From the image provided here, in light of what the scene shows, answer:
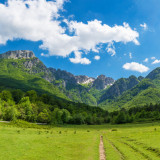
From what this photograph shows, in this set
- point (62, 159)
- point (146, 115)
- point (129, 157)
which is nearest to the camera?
point (62, 159)

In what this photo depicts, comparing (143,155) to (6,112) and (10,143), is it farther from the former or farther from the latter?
(6,112)

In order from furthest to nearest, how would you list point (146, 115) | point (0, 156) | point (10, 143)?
point (146, 115) < point (10, 143) < point (0, 156)

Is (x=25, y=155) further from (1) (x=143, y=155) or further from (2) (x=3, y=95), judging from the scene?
(2) (x=3, y=95)

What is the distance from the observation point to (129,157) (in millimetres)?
27188

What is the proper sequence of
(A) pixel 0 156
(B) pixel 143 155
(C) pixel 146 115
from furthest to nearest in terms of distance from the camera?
(C) pixel 146 115 → (B) pixel 143 155 → (A) pixel 0 156

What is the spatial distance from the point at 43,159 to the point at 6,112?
94.4 metres

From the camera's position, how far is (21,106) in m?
126

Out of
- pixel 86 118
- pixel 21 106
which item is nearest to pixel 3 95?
pixel 21 106

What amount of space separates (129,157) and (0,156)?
23068 mm

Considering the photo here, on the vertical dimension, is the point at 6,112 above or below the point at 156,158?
above

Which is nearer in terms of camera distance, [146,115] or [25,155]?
[25,155]

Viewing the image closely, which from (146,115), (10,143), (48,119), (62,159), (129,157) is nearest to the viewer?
(62,159)

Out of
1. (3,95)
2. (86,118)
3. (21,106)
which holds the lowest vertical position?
(86,118)

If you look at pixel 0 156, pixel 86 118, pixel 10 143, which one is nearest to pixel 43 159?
pixel 0 156
